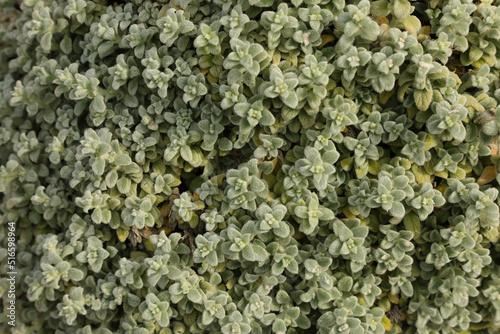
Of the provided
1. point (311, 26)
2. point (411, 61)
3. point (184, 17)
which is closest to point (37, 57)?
point (184, 17)

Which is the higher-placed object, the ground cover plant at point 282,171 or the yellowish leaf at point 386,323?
the ground cover plant at point 282,171

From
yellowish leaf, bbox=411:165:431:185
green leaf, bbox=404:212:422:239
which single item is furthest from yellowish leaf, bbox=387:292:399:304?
yellowish leaf, bbox=411:165:431:185

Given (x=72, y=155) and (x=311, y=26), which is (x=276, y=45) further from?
(x=72, y=155)

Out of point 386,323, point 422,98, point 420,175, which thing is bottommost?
point 386,323

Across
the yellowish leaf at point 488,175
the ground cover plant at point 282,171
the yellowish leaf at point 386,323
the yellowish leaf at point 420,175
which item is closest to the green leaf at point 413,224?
the ground cover plant at point 282,171

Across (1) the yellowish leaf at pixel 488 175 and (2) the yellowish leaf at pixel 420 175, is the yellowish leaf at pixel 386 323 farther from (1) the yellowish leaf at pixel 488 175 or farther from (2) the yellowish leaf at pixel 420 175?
(1) the yellowish leaf at pixel 488 175

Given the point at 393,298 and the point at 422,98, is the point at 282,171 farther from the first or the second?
the point at 393,298

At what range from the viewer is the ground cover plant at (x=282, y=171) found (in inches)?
95.0

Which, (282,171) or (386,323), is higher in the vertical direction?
(282,171)

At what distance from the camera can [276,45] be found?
2.48m

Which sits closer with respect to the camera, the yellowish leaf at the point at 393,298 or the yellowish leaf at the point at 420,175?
the yellowish leaf at the point at 420,175

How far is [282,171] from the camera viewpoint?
8.57 ft

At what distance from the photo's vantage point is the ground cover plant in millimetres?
2412

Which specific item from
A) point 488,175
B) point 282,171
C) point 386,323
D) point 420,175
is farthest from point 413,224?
point 282,171
